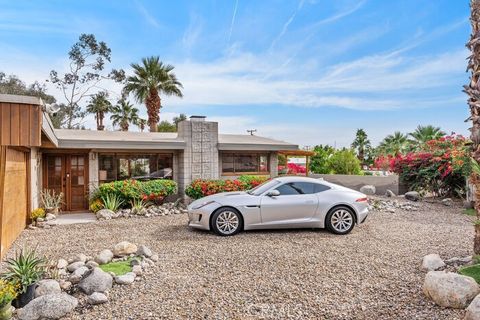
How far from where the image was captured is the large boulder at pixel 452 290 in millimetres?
3674

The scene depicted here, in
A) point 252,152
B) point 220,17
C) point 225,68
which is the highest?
point 220,17

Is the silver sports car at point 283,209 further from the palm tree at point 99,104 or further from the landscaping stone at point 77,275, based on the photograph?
the palm tree at point 99,104

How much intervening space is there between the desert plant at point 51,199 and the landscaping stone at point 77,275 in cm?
642

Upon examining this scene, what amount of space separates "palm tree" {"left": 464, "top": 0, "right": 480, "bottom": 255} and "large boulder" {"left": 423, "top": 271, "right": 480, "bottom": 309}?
1456 mm

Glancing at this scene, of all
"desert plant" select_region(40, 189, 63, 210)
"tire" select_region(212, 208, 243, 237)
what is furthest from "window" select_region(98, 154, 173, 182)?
"tire" select_region(212, 208, 243, 237)

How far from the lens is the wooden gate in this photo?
5705 mm

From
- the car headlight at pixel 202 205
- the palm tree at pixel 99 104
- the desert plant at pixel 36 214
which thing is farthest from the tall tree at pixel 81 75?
the car headlight at pixel 202 205

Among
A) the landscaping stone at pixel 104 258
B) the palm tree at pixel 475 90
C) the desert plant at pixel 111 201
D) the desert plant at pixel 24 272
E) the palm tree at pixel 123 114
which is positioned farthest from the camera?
the palm tree at pixel 123 114

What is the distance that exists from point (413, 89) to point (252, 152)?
8426 millimetres

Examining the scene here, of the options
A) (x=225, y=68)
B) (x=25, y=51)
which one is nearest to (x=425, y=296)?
(x=225, y=68)

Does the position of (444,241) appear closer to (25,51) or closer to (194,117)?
(194,117)

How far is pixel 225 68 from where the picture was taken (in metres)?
15.1

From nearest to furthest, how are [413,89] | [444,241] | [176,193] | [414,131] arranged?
[444,241], [176,193], [413,89], [414,131]

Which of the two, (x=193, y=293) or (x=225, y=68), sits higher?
(x=225, y=68)
